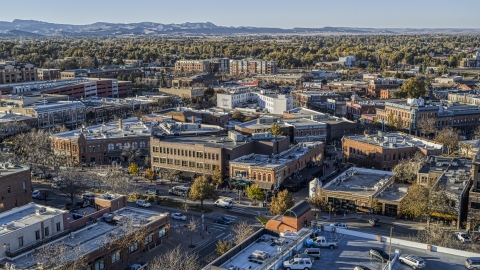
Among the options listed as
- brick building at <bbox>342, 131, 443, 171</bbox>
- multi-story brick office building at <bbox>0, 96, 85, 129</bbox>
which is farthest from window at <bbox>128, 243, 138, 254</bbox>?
multi-story brick office building at <bbox>0, 96, 85, 129</bbox>

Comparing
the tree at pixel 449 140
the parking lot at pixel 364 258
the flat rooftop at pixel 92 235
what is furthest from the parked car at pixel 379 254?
the tree at pixel 449 140

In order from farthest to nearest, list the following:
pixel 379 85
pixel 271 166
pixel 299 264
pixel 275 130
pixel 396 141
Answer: pixel 379 85, pixel 275 130, pixel 396 141, pixel 271 166, pixel 299 264

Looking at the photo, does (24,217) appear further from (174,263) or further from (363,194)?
(363,194)

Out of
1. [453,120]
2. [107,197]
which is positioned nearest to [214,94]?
[453,120]

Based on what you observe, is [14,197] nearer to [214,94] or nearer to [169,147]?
[169,147]

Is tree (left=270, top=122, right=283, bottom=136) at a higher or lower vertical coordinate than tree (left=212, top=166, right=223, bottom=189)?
higher

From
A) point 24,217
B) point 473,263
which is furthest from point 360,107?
Answer: point 473,263

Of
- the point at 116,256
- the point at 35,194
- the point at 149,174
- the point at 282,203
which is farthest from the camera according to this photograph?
the point at 149,174

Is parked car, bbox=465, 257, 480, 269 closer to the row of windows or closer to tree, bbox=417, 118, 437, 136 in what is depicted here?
the row of windows
